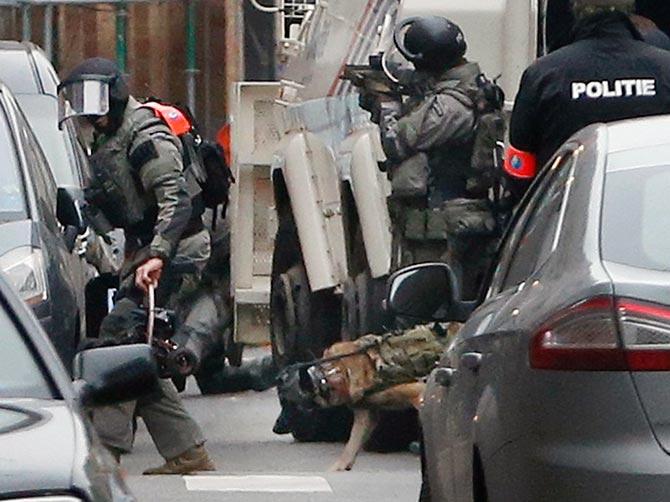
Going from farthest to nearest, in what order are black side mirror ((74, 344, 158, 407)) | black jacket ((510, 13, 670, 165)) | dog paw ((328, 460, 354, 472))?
dog paw ((328, 460, 354, 472)), black jacket ((510, 13, 670, 165)), black side mirror ((74, 344, 158, 407))

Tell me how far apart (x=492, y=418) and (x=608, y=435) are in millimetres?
509

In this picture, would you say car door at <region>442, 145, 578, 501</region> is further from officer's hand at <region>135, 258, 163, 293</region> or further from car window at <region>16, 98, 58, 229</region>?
officer's hand at <region>135, 258, 163, 293</region>

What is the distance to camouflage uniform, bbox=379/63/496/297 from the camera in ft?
34.6

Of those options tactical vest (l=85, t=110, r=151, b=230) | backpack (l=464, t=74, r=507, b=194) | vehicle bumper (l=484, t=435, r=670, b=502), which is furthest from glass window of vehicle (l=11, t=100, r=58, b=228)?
vehicle bumper (l=484, t=435, r=670, b=502)

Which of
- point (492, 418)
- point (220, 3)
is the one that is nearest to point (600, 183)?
point (492, 418)

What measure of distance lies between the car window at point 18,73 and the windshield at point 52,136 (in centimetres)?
16

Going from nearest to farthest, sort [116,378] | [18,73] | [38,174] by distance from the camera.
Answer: [116,378], [38,174], [18,73]

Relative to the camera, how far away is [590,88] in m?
8.00

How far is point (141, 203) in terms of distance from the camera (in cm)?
1077

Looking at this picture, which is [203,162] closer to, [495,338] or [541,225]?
[541,225]

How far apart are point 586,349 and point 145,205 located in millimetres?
6079

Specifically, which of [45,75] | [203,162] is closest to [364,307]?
[203,162]

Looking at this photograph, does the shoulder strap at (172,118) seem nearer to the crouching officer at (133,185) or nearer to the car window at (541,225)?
the crouching officer at (133,185)

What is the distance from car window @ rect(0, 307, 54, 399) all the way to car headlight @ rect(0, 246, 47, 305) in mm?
3607
